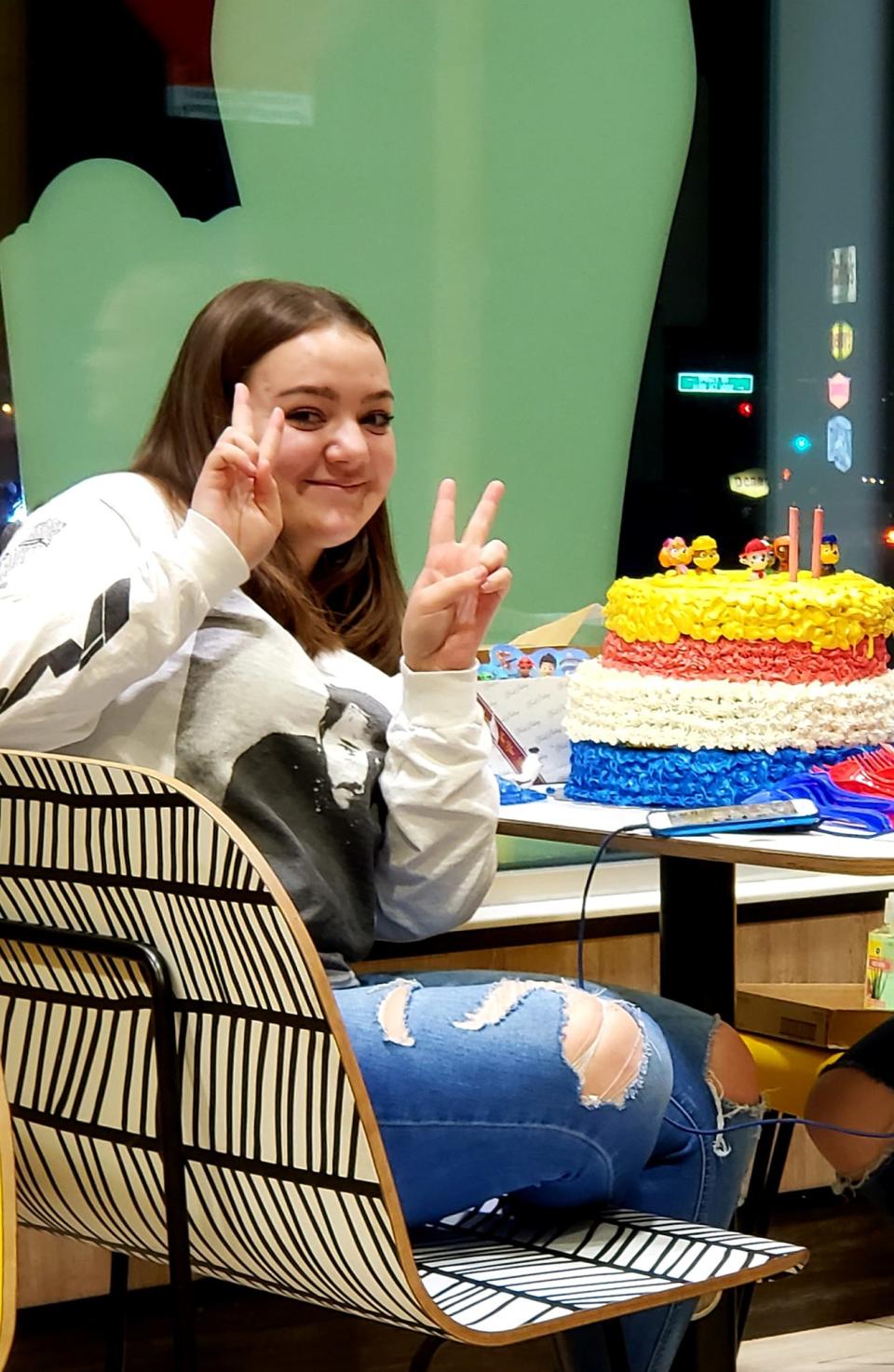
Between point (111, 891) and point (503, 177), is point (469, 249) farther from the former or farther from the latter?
point (111, 891)

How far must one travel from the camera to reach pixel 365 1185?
1.38 meters

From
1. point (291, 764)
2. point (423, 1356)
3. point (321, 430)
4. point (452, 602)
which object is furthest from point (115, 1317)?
point (321, 430)

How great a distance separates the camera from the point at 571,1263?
1.53m

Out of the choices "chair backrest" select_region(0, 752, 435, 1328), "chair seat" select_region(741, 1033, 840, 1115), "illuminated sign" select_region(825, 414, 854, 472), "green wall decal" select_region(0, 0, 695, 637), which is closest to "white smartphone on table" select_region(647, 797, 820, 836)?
"chair seat" select_region(741, 1033, 840, 1115)

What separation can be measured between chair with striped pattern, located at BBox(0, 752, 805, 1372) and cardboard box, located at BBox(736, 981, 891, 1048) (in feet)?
3.15

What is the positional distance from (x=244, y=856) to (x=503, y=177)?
2.07 m

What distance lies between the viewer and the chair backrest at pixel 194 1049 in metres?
1.39

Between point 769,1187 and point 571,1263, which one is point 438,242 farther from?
point 571,1263

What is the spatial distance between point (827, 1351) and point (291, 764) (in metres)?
1.33

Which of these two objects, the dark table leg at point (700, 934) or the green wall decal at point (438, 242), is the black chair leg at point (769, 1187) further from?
the green wall decal at point (438, 242)

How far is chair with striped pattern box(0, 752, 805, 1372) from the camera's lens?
1.39m

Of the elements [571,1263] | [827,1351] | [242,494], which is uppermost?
[242,494]

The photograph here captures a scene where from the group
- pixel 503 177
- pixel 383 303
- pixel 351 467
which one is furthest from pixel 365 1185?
pixel 503 177

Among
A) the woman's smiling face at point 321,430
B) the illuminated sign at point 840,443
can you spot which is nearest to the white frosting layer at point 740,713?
the woman's smiling face at point 321,430
